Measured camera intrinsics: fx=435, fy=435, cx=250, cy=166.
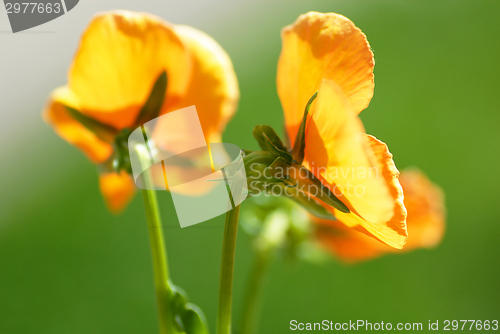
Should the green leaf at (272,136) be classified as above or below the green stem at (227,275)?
above

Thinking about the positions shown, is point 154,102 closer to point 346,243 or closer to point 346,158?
point 346,158

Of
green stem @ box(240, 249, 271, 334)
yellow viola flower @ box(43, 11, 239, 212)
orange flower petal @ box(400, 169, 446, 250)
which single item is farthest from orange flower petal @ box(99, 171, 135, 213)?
orange flower petal @ box(400, 169, 446, 250)

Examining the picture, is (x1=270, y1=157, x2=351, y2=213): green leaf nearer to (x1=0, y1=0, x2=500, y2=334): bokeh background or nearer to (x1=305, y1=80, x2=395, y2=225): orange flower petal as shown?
(x1=305, y1=80, x2=395, y2=225): orange flower petal

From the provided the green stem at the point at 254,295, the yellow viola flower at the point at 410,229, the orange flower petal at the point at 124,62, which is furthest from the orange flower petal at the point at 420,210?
the orange flower petal at the point at 124,62

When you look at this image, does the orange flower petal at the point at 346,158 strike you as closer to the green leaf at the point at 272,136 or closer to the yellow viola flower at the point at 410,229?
the green leaf at the point at 272,136

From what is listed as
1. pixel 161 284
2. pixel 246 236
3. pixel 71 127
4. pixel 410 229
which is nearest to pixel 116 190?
pixel 71 127

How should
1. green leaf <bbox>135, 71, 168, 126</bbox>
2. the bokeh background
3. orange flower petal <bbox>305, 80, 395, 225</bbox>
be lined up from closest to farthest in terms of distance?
orange flower petal <bbox>305, 80, 395, 225</bbox>, green leaf <bbox>135, 71, 168, 126</bbox>, the bokeh background
